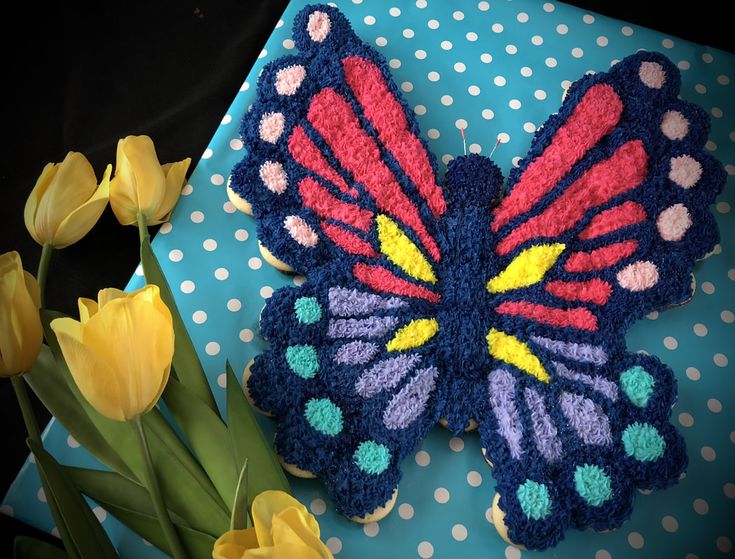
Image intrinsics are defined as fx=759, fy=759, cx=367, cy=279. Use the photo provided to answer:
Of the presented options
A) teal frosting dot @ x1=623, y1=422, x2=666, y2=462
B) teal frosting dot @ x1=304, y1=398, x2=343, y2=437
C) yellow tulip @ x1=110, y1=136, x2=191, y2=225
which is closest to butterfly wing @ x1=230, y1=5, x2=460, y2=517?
teal frosting dot @ x1=304, y1=398, x2=343, y2=437

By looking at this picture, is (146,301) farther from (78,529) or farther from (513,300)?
(513,300)

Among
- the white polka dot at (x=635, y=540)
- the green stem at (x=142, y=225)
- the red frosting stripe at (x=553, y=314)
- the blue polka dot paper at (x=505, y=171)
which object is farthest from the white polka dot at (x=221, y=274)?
the white polka dot at (x=635, y=540)

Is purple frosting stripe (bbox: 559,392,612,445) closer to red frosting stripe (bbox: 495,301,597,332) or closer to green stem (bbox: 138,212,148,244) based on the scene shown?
red frosting stripe (bbox: 495,301,597,332)

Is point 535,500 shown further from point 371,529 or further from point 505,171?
point 505,171

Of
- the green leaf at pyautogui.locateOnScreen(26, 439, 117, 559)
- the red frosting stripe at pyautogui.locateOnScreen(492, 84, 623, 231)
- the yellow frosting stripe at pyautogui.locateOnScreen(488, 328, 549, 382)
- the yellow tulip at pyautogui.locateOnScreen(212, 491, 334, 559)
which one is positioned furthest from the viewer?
the red frosting stripe at pyautogui.locateOnScreen(492, 84, 623, 231)

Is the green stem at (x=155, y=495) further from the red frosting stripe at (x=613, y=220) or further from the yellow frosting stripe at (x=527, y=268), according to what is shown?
the red frosting stripe at (x=613, y=220)

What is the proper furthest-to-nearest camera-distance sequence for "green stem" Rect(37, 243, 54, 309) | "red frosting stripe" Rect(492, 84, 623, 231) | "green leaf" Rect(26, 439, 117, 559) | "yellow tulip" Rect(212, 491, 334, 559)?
1. "red frosting stripe" Rect(492, 84, 623, 231)
2. "green stem" Rect(37, 243, 54, 309)
3. "green leaf" Rect(26, 439, 117, 559)
4. "yellow tulip" Rect(212, 491, 334, 559)

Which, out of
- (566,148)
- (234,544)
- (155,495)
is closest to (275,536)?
(234,544)
